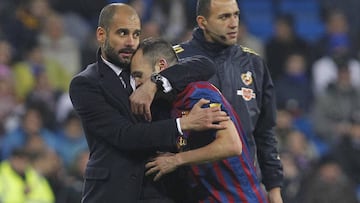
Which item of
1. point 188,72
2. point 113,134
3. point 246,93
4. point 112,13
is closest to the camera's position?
point 113,134

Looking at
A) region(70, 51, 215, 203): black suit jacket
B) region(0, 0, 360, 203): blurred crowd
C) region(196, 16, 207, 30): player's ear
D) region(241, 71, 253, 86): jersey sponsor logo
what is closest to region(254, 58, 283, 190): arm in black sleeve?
region(241, 71, 253, 86): jersey sponsor logo

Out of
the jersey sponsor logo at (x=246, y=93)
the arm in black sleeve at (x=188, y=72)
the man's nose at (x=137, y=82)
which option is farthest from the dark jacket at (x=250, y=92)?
the man's nose at (x=137, y=82)

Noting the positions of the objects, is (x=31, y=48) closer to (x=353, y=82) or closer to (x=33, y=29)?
(x=33, y=29)

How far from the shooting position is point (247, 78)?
235 inches

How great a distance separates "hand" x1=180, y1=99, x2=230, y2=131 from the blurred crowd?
4.36m

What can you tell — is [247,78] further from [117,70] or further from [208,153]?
[208,153]

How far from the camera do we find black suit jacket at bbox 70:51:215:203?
4938mm

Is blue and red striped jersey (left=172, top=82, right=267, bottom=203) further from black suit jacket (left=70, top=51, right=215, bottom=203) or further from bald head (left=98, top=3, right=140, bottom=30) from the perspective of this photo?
bald head (left=98, top=3, right=140, bottom=30)

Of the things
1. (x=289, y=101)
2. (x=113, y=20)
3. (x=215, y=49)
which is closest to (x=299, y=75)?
(x=289, y=101)

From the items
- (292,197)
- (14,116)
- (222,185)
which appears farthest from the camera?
(14,116)

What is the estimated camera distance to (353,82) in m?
12.2

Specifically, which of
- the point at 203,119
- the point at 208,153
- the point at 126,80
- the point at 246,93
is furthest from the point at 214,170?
the point at 246,93

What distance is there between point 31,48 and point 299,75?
10.2ft

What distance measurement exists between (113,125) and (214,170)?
1.79 ft
